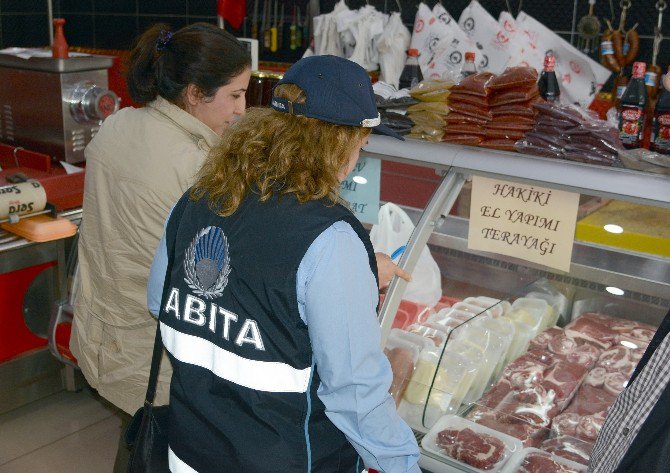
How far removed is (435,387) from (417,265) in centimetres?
53

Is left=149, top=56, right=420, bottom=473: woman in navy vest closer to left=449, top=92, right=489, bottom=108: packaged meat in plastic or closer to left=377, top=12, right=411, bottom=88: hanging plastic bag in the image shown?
left=449, top=92, right=489, bottom=108: packaged meat in plastic

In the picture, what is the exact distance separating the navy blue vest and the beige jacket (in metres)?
0.56

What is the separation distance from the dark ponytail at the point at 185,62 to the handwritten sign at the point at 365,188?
0.50 m

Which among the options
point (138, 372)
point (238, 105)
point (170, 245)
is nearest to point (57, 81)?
point (238, 105)

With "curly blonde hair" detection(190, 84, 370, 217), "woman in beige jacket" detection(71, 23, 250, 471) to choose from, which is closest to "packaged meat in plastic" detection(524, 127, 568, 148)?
"curly blonde hair" detection(190, 84, 370, 217)

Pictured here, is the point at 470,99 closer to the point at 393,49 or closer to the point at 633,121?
the point at 633,121

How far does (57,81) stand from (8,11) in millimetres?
4141

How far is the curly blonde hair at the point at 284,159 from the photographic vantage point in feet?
4.60

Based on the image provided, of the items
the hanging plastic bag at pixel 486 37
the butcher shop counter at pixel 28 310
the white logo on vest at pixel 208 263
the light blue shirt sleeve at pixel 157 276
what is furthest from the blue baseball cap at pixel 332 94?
the hanging plastic bag at pixel 486 37

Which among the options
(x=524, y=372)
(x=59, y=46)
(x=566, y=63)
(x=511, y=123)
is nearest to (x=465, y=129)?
(x=511, y=123)

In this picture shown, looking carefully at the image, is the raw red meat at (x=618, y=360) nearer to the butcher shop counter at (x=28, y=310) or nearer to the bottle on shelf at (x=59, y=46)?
the butcher shop counter at (x=28, y=310)

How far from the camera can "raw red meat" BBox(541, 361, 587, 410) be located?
7.30ft

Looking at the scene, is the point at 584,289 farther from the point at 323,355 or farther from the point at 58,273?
the point at 58,273

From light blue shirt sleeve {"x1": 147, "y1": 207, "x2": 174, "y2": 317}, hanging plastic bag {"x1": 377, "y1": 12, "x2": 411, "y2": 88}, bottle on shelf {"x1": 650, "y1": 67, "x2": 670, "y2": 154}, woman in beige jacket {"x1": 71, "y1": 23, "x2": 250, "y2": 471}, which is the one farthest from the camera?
hanging plastic bag {"x1": 377, "y1": 12, "x2": 411, "y2": 88}
